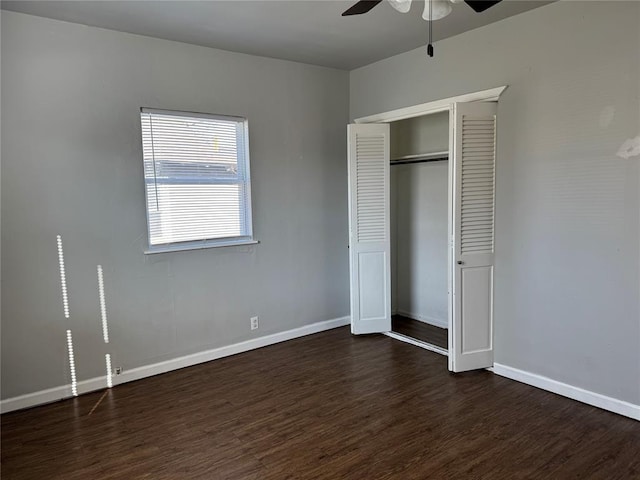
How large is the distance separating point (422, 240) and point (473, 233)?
1.47 m

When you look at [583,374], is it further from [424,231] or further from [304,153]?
[304,153]

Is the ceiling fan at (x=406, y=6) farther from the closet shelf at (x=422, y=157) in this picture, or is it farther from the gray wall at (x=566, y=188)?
the closet shelf at (x=422, y=157)

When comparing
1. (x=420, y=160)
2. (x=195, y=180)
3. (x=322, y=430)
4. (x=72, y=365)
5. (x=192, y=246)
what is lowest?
Result: (x=322, y=430)

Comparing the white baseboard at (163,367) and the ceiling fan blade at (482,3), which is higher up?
the ceiling fan blade at (482,3)

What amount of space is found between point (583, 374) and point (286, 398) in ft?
7.00

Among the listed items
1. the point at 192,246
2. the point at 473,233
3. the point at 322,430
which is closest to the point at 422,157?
the point at 473,233

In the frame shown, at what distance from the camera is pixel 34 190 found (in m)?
3.12

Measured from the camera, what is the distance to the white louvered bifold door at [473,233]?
342 centimetres

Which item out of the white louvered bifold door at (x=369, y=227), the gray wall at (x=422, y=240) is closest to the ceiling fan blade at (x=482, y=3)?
the white louvered bifold door at (x=369, y=227)

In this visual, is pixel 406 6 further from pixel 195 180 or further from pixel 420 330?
pixel 420 330

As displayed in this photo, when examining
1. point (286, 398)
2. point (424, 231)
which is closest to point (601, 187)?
point (424, 231)

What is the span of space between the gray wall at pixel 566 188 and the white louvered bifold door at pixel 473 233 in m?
0.08

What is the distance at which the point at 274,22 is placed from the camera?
3258mm

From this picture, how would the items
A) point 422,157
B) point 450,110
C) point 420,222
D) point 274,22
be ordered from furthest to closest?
point 420,222, point 422,157, point 450,110, point 274,22
